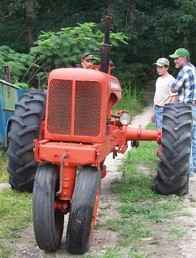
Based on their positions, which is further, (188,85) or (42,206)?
(188,85)

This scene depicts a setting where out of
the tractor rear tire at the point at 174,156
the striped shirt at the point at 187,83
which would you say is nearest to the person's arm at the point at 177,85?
the striped shirt at the point at 187,83

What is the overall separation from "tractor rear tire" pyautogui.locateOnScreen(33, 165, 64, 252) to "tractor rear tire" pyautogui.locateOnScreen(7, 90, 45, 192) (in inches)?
62.4

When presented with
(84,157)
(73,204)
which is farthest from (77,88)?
(73,204)

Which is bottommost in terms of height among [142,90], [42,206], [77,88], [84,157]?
[142,90]

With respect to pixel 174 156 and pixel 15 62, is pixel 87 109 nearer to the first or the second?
pixel 174 156

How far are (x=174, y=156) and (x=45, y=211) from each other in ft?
7.57

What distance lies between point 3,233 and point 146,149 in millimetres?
5200

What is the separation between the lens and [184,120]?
7914 millimetres

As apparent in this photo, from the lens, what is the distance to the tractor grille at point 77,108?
623cm

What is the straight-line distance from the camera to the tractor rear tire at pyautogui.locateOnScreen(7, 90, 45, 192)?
24.5 ft

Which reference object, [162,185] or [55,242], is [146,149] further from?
[55,242]

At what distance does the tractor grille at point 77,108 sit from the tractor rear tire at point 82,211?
52cm

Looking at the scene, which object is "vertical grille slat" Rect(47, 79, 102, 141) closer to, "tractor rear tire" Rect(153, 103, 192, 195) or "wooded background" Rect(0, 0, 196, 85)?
"tractor rear tire" Rect(153, 103, 192, 195)

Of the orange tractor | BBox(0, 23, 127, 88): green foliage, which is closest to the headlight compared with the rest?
the orange tractor
